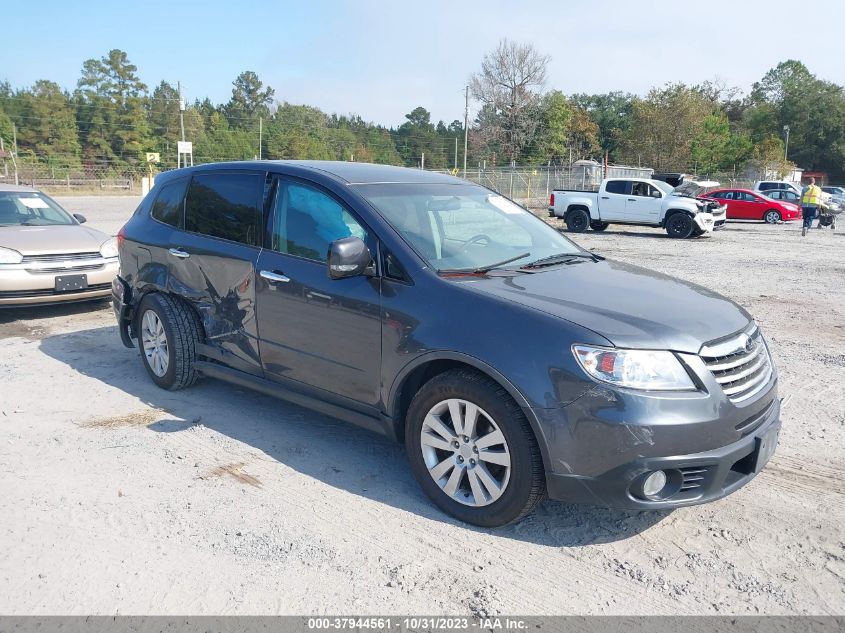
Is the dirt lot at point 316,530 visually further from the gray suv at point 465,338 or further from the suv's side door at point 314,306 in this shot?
the suv's side door at point 314,306

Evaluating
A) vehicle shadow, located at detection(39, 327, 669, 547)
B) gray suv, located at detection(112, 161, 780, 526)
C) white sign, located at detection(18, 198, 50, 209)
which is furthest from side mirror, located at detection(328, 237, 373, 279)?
white sign, located at detection(18, 198, 50, 209)

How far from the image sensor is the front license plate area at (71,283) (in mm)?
7844

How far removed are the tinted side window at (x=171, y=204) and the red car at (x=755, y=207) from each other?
90.7ft

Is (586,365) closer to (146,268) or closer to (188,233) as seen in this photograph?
(188,233)

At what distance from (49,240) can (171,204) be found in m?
3.54

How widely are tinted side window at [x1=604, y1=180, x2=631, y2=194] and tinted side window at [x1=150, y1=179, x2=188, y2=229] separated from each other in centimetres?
Answer: 1973

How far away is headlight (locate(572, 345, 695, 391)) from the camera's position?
305 centimetres

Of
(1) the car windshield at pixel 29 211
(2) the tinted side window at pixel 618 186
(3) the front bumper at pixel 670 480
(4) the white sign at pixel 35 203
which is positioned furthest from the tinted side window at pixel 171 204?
(2) the tinted side window at pixel 618 186

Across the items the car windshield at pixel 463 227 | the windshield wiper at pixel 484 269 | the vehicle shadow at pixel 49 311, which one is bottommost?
the vehicle shadow at pixel 49 311

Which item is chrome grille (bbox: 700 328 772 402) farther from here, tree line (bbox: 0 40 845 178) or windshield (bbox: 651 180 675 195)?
tree line (bbox: 0 40 845 178)

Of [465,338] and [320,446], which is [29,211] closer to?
[320,446]

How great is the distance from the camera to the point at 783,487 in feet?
13.0

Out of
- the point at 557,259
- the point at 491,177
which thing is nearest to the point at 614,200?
the point at 491,177

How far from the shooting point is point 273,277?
4359mm
